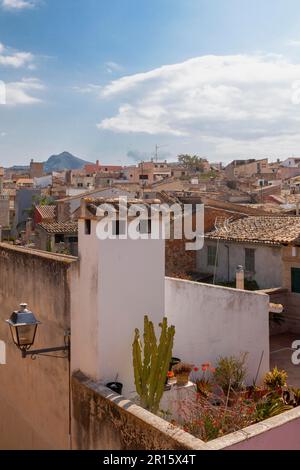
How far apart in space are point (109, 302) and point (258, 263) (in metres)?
16.6

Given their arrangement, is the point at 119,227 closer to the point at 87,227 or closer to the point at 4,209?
the point at 87,227

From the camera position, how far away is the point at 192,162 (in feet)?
307

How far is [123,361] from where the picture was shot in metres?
6.40

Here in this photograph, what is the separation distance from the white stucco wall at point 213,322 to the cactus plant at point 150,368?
288 cm

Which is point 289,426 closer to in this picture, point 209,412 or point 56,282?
point 209,412

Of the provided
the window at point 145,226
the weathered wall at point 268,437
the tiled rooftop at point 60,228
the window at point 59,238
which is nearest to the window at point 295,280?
the window at point 145,226

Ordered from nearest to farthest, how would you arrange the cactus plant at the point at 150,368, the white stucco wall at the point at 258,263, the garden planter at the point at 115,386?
1. the cactus plant at the point at 150,368
2. the garden planter at the point at 115,386
3. the white stucco wall at the point at 258,263

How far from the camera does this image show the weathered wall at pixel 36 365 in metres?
6.67

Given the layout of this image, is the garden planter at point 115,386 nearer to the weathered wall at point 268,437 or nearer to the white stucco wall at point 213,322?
the weathered wall at point 268,437

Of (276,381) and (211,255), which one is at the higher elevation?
(211,255)

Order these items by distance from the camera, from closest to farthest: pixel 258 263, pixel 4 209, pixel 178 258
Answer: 1. pixel 258 263
2. pixel 178 258
3. pixel 4 209

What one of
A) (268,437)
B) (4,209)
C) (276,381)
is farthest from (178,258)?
(4,209)

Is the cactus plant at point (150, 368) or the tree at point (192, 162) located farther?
the tree at point (192, 162)
